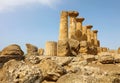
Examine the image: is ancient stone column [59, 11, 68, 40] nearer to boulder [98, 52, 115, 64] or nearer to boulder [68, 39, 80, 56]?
boulder [68, 39, 80, 56]

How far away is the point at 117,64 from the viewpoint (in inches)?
639

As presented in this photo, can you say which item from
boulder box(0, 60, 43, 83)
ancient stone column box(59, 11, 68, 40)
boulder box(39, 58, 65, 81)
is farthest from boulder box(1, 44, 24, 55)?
ancient stone column box(59, 11, 68, 40)

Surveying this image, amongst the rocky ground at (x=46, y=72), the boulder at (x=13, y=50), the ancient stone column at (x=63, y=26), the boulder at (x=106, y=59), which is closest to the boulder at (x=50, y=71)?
the rocky ground at (x=46, y=72)

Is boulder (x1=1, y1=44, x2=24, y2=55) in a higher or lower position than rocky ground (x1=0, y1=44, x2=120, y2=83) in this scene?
higher

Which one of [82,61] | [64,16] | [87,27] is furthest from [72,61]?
[87,27]

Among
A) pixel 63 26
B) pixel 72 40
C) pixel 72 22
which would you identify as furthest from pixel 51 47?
pixel 72 22

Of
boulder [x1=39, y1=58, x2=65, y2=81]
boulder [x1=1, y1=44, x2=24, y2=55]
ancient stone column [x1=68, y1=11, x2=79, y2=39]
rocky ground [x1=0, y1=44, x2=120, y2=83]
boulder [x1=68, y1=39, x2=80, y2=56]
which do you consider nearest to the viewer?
rocky ground [x1=0, y1=44, x2=120, y2=83]

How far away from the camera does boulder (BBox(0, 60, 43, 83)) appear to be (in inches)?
343

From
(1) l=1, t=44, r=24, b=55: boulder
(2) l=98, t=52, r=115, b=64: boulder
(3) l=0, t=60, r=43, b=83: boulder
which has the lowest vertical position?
(3) l=0, t=60, r=43, b=83: boulder

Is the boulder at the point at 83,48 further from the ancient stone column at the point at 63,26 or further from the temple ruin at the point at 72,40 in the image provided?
the ancient stone column at the point at 63,26

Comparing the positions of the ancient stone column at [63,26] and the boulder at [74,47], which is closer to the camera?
the boulder at [74,47]

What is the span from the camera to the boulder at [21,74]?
8705 mm

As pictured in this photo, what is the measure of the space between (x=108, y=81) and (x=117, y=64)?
8527 mm

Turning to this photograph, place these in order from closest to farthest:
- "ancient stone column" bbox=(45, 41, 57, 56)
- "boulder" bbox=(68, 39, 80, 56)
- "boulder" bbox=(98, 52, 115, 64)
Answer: "boulder" bbox=(98, 52, 115, 64) → "boulder" bbox=(68, 39, 80, 56) → "ancient stone column" bbox=(45, 41, 57, 56)
